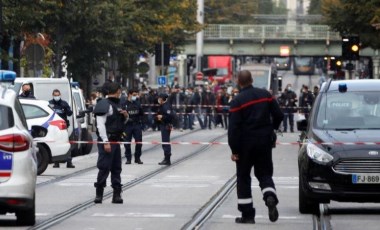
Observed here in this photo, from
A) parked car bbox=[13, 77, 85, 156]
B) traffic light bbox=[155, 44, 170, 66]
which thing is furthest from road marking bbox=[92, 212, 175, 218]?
traffic light bbox=[155, 44, 170, 66]

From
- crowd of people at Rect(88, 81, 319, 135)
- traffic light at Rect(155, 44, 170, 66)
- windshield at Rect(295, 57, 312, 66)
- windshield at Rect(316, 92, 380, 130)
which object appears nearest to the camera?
windshield at Rect(316, 92, 380, 130)

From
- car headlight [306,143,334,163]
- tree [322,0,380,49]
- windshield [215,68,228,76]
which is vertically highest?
tree [322,0,380,49]

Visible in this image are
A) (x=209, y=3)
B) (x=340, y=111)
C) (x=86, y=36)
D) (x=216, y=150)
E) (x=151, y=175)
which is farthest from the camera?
(x=209, y=3)

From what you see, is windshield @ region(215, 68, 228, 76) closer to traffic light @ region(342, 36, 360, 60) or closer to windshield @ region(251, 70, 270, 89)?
windshield @ region(251, 70, 270, 89)

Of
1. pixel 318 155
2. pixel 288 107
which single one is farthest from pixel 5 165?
pixel 288 107

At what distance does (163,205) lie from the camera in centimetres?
2038

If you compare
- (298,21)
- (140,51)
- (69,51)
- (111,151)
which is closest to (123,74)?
(140,51)

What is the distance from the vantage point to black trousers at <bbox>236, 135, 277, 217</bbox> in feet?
56.0

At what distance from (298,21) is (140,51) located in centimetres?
10064

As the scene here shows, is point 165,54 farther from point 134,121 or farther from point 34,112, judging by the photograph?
point 34,112

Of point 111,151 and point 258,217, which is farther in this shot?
point 111,151

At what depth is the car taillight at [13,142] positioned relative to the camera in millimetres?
15852

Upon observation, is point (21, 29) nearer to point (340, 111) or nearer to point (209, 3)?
point (340, 111)

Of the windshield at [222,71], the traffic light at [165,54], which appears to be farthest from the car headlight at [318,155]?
the windshield at [222,71]
